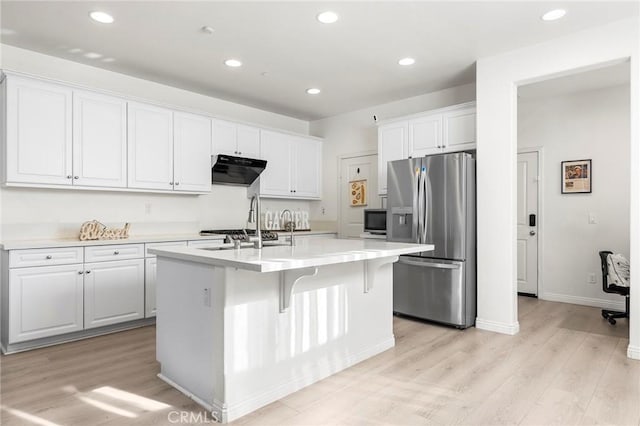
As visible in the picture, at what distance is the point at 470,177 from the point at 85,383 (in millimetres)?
3671

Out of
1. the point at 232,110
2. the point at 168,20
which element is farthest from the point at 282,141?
the point at 168,20

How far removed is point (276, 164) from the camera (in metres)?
5.59

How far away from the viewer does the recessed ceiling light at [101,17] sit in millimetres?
3020

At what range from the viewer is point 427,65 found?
413 cm

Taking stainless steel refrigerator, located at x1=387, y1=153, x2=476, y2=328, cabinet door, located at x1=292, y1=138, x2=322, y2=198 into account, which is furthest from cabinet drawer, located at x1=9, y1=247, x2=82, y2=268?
stainless steel refrigerator, located at x1=387, y1=153, x2=476, y2=328

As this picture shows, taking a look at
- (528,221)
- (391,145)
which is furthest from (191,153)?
(528,221)

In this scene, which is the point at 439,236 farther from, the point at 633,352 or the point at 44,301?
the point at 44,301

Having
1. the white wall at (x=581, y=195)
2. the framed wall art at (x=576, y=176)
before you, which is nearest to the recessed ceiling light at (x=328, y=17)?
the white wall at (x=581, y=195)

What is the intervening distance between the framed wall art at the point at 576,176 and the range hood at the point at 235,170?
3.89m

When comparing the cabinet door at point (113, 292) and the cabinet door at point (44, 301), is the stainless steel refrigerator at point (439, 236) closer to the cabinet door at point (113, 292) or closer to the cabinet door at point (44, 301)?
the cabinet door at point (113, 292)

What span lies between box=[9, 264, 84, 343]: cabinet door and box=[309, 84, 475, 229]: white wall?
365cm

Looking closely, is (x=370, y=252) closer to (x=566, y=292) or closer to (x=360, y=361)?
(x=360, y=361)

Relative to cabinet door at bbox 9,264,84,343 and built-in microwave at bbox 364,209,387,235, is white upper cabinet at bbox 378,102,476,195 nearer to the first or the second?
built-in microwave at bbox 364,209,387,235

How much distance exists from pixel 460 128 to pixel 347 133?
6.83ft
